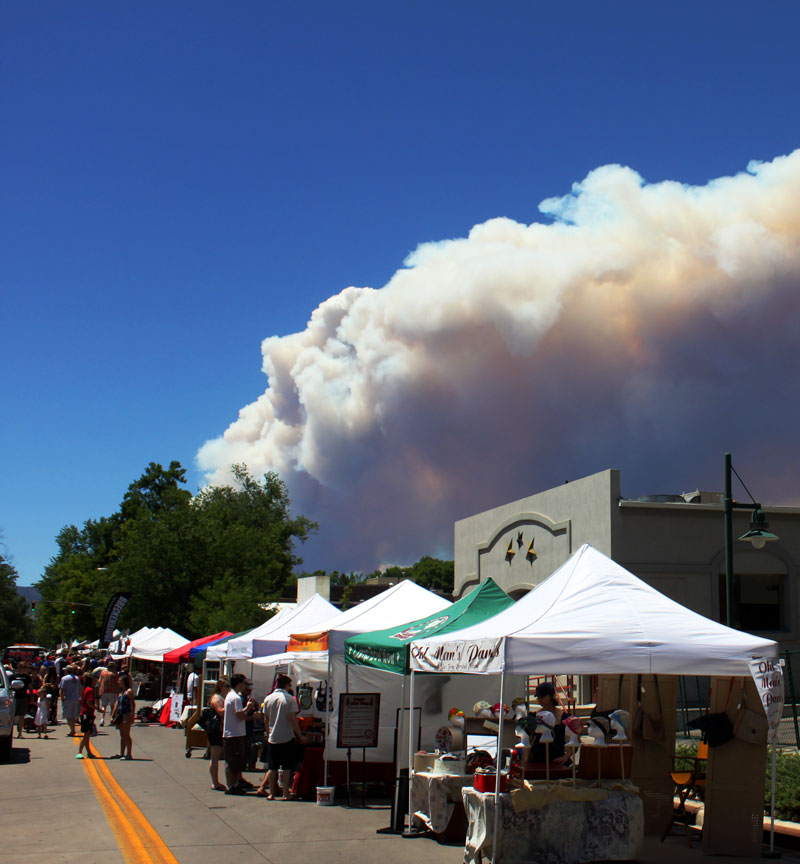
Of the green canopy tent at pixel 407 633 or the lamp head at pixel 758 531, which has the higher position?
the lamp head at pixel 758 531

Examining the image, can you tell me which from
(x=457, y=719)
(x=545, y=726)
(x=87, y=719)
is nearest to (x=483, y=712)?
(x=457, y=719)

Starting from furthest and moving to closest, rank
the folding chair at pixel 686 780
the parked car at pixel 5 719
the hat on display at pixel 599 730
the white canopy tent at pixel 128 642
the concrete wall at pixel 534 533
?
the white canopy tent at pixel 128 642 < the concrete wall at pixel 534 533 < the parked car at pixel 5 719 < the folding chair at pixel 686 780 < the hat on display at pixel 599 730

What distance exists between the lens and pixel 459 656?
10.3 m

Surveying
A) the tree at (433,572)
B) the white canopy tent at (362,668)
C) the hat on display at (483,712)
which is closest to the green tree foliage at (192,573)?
the white canopy tent at (362,668)

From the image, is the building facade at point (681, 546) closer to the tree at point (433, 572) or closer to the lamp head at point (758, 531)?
the lamp head at point (758, 531)

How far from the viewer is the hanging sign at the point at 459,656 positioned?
9.45 m

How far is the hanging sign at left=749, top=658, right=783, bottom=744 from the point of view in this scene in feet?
30.5

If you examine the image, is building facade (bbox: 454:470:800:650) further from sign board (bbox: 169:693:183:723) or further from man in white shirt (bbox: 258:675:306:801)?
man in white shirt (bbox: 258:675:306:801)

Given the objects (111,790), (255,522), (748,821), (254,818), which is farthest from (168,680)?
(255,522)

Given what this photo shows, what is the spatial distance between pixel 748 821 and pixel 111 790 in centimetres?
932

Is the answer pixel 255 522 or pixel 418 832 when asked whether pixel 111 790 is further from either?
pixel 255 522

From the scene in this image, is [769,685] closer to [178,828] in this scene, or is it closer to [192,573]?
[178,828]

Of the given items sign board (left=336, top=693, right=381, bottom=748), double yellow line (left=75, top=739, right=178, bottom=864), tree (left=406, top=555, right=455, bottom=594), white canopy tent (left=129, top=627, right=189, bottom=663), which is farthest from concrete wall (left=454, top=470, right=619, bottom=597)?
tree (left=406, top=555, right=455, bottom=594)

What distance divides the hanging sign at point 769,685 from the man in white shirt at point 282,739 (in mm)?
6915
